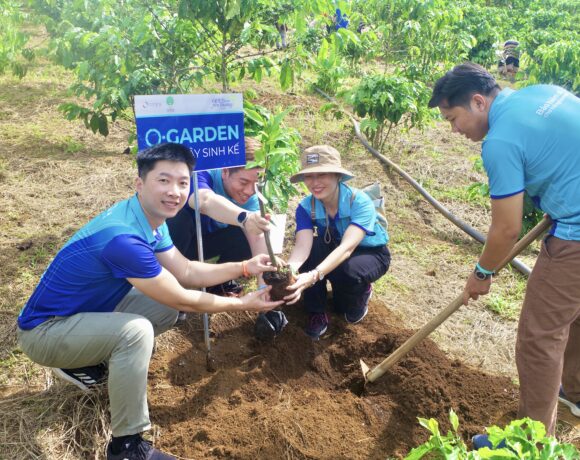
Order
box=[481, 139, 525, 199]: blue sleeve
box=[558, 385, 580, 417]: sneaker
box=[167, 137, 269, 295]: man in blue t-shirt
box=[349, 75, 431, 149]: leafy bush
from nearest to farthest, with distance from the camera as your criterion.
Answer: box=[481, 139, 525, 199]: blue sleeve → box=[558, 385, 580, 417]: sneaker → box=[167, 137, 269, 295]: man in blue t-shirt → box=[349, 75, 431, 149]: leafy bush

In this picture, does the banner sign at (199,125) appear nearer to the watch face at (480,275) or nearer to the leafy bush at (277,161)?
the leafy bush at (277,161)

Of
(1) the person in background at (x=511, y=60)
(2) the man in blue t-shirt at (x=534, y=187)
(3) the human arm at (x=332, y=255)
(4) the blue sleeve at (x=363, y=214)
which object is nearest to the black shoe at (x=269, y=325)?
(3) the human arm at (x=332, y=255)

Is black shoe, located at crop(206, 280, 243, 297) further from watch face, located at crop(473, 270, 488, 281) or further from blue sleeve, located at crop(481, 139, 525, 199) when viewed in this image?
blue sleeve, located at crop(481, 139, 525, 199)

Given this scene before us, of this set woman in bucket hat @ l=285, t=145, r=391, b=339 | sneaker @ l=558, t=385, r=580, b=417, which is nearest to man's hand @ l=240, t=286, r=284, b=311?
woman in bucket hat @ l=285, t=145, r=391, b=339

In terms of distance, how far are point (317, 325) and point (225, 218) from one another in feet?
3.11

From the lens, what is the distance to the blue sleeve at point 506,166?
199 cm

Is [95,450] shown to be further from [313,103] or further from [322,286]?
[313,103]

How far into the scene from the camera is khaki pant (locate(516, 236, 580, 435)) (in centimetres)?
215

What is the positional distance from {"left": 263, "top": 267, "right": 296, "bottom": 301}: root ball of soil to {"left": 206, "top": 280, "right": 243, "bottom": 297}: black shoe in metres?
0.96

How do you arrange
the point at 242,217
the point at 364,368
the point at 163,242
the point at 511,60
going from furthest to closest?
the point at 511,60
the point at 242,217
the point at 364,368
the point at 163,242

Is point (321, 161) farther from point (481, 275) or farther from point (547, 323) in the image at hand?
point (547, 323)

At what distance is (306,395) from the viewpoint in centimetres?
270

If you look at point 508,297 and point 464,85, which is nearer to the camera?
point 464,85

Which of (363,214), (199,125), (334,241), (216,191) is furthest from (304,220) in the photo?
(199,125)
